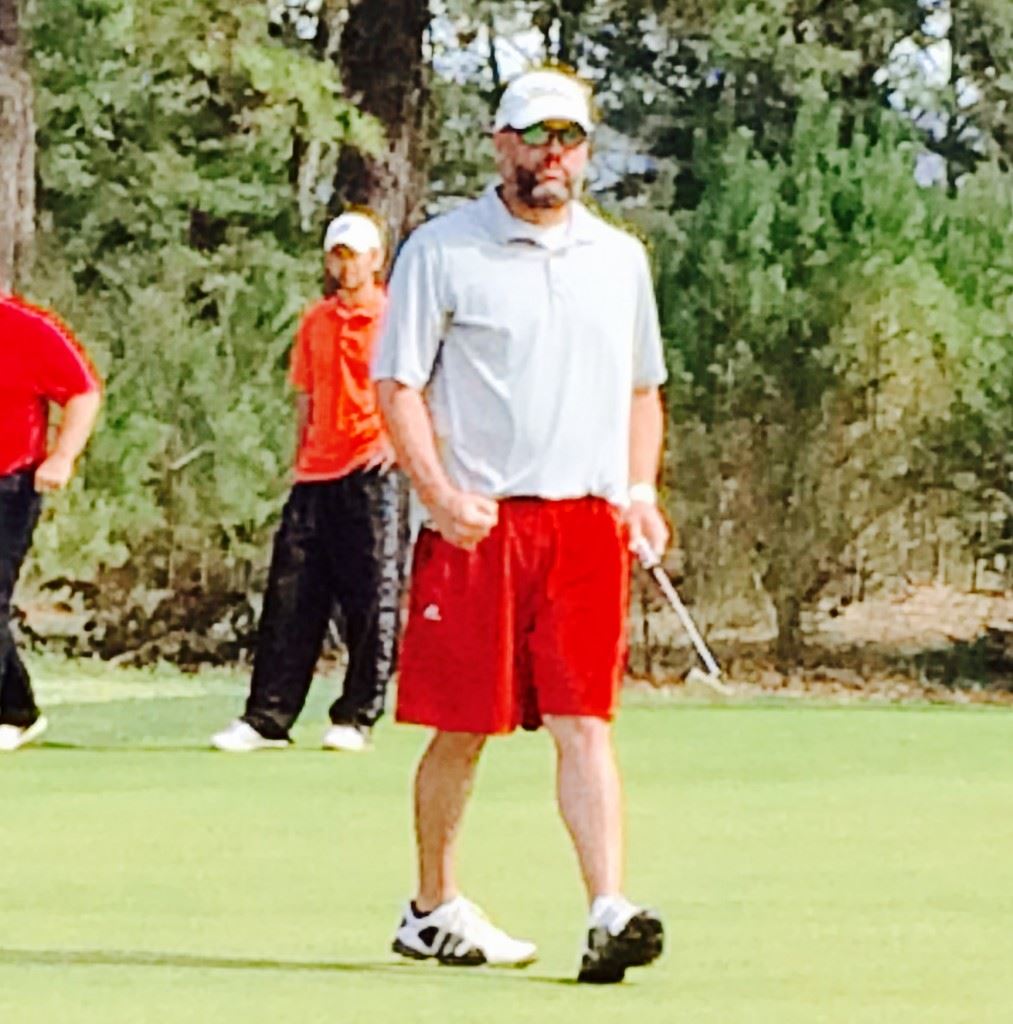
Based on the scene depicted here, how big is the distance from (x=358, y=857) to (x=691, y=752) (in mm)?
4148

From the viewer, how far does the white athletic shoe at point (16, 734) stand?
13.2 meters

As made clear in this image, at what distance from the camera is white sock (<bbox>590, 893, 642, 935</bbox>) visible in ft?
22.6

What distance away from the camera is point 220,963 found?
7.27m

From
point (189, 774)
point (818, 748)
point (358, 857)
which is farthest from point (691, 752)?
point (358, 857)

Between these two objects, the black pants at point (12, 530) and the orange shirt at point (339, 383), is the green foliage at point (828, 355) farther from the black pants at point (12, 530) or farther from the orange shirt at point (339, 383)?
the black pants at point (12, 530)

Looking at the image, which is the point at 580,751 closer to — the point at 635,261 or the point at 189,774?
the point at 635,261

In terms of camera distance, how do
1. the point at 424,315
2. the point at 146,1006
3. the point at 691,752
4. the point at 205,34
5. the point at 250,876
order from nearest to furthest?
the point at 146,1006
the point at 424,315
the point at 250,876
the point at 691,752
the point at 205,34

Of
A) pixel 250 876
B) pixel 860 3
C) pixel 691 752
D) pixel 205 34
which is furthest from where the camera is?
pixel 860 3

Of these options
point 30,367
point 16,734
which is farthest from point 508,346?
point 16,734

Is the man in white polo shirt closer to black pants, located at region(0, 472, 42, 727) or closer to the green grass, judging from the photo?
the green grass

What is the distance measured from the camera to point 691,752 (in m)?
13.5

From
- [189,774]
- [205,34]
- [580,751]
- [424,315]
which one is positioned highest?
[205,34]

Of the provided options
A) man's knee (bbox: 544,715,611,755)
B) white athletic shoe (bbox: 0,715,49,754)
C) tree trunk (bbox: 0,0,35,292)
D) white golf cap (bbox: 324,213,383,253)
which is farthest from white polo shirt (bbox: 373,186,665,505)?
tree trunk (bbox: 0,0,35,292)

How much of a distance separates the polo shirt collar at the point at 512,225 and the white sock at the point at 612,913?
134 centimetres
